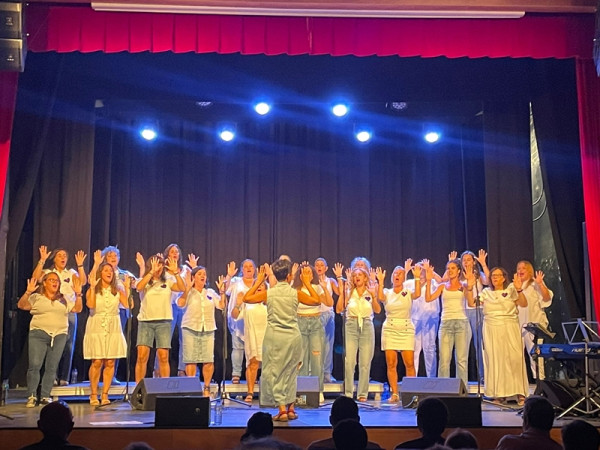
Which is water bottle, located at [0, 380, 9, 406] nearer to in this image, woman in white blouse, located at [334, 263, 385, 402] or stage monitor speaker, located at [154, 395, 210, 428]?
stage monitor speaker, located at [154, 395, 210, 428]

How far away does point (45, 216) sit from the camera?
10898mm

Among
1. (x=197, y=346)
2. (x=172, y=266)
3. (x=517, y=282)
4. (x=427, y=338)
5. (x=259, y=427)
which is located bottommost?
(x=259, y=427)

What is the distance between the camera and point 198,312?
9578 millimetres

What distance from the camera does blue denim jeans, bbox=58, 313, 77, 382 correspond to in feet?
32.8

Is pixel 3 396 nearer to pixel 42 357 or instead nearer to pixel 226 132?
pixel 42 357

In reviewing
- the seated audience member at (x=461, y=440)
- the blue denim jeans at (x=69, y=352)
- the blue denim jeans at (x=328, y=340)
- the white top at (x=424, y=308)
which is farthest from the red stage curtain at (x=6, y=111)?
the seated audience member at (x=461, y=440)

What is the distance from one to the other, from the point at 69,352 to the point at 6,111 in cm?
352

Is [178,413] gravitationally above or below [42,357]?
below

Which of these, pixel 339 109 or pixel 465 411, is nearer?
pixel 465 411

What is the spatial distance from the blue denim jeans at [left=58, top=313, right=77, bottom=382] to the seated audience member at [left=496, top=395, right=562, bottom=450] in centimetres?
689

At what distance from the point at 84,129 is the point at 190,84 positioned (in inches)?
68.9

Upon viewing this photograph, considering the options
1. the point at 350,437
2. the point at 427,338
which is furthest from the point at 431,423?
the point at 427,338

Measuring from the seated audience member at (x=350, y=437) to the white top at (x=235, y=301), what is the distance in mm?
6221

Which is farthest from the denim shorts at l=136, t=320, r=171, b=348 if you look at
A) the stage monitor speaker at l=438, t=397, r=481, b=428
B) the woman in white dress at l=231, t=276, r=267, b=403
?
the stage monitor speaker at l=438, t=397, r=481, b=428
